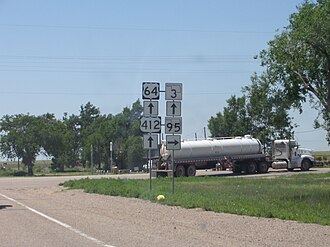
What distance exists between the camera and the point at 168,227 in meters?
15.8

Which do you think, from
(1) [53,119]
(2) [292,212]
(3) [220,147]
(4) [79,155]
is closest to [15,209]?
(2) [292,212]

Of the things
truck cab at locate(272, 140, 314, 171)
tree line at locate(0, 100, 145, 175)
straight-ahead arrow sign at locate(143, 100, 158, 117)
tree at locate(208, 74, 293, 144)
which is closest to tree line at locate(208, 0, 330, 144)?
straight-ahead arrow sign at locate(143, 100, 158, 117)

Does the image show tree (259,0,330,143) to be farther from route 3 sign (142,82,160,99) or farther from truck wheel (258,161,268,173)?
truck wheel (258,161,268,173)

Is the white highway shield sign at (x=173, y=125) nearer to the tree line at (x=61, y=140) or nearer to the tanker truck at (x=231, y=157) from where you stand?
the tanker truck at (x=231, y=157)

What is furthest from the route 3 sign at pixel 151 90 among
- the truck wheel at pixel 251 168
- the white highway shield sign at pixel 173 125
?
the truck wheel at pixel 251 168

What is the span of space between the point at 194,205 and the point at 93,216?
3967mm

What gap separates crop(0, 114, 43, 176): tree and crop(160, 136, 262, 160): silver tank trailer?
156ft

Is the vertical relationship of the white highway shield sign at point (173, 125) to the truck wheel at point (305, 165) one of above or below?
above

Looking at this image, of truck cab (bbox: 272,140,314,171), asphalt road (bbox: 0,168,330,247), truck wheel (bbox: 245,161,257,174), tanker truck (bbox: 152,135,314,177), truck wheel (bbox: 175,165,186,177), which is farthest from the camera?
truck cab (bbox: 272,140,314,171)

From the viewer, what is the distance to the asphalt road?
43.3ft

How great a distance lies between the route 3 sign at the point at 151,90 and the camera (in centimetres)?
2608

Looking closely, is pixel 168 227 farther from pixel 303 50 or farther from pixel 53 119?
pixel 53 119

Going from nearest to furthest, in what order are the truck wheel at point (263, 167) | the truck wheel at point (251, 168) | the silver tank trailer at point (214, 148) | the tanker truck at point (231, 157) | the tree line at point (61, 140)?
the tanker truck at point (231, 157) → the silver tank trailer at point (214, 148) → the truck wheel at point (251, 168) → the truck wheel at point (263, 167) → the tree line at point (61, 140)

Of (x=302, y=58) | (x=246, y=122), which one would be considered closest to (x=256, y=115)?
(x=246, y=122)
